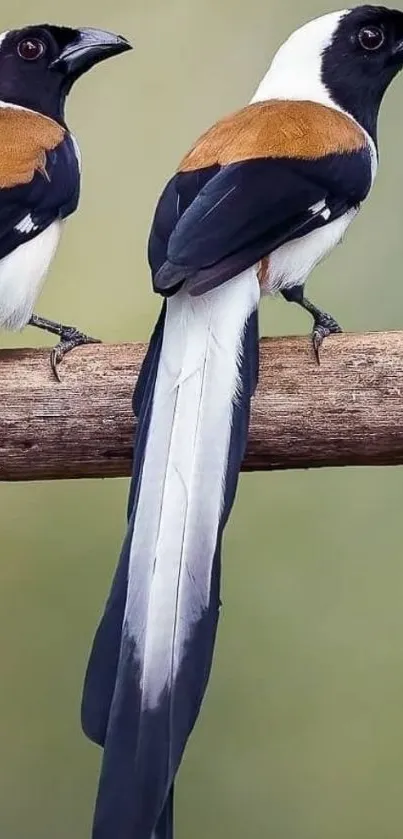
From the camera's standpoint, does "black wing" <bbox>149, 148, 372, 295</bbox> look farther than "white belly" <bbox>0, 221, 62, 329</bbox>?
No

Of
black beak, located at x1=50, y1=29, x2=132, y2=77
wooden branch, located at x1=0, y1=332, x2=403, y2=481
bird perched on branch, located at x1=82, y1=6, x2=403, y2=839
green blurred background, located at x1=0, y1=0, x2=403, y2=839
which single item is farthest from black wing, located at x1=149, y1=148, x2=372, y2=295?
green blurred background, located at x1=0, y1=0, x2=403, y2=839

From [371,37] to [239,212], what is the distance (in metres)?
0.33

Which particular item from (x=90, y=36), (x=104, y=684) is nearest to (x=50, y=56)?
(x=90, y=36)

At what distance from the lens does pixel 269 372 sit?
90cm

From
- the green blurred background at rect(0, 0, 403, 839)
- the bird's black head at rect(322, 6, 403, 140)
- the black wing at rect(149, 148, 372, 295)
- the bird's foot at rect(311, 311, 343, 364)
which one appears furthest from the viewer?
the green blurred background at rect(0, 0, 403, 839)

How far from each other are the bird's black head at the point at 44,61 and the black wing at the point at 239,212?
23 cm

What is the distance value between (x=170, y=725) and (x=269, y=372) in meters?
0.34

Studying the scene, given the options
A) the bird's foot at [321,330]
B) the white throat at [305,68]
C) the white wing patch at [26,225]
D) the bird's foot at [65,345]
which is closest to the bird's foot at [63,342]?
the bird's foot at [65,345]

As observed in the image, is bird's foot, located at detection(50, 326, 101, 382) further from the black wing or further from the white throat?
the white throat

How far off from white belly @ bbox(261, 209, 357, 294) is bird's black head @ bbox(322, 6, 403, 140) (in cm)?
14

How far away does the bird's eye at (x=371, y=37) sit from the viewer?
1.02 metres

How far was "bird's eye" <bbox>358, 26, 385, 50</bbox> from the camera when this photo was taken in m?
1.02

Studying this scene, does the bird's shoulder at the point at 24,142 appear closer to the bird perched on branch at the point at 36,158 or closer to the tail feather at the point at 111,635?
the bird perched on branch at the point at 36,158

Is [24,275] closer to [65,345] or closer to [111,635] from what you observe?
[65,345]
